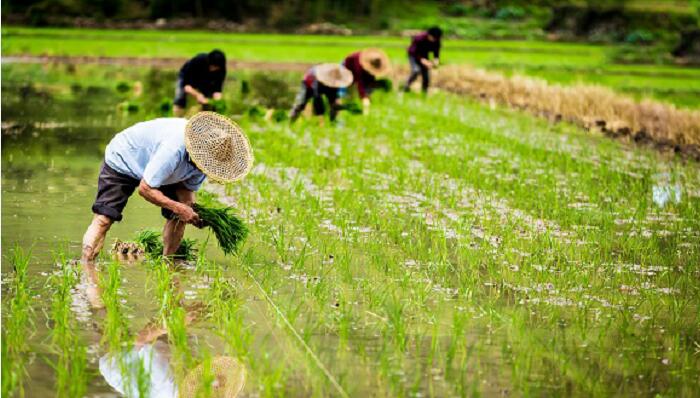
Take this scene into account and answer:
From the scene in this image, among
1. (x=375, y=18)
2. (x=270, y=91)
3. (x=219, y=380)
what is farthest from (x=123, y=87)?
(x=375, y=18)

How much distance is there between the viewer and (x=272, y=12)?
51.5 meters

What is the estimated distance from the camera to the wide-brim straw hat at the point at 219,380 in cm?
493

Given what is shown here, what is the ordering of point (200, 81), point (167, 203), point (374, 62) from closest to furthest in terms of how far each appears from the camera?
point (167, 203), point (200, 81), point (374, 62)

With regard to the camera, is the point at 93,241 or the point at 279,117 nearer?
the point at 93,241

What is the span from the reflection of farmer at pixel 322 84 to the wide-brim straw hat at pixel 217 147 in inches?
329

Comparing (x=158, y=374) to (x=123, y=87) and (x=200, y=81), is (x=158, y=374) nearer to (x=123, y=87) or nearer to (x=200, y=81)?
(x=200, y=81)

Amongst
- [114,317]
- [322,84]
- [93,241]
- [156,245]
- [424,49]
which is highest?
[114,317]

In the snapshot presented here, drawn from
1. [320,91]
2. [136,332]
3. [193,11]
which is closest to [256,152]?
[320,91]

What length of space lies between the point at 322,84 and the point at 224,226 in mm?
8371

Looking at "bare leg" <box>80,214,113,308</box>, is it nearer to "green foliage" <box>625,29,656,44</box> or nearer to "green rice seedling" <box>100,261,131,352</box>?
"green rice seedling" <box>100,261,131,352</box>

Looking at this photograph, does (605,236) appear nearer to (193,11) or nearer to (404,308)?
(404,308)

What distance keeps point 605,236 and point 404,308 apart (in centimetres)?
265

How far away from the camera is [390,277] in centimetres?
730

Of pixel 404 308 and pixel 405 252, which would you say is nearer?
pixel 404 308
